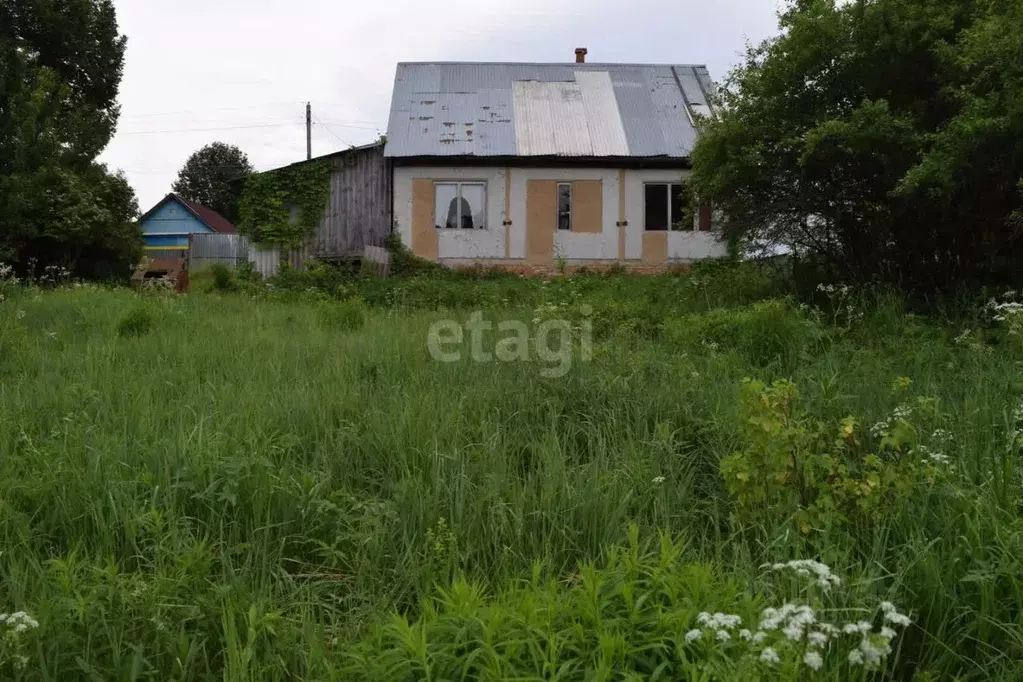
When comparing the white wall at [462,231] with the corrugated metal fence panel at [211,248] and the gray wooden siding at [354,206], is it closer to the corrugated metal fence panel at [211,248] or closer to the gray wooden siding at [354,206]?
the gray wooden siding at [354,206]

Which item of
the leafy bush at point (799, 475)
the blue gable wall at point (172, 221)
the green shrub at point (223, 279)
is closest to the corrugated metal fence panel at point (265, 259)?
the green shrub at point (223, 279)

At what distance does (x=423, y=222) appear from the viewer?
17.5 m

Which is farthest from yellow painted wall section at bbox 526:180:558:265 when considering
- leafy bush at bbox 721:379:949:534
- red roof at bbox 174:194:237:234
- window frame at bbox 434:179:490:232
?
red roof at bbox 174:194:237:234

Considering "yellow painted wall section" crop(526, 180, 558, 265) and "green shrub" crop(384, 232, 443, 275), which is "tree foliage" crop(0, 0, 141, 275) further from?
"yellow painted wall section" crop(526, 180, 558, 265)

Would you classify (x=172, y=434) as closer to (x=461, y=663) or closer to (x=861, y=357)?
(x=461, y=663)

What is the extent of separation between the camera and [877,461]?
287 centimetres

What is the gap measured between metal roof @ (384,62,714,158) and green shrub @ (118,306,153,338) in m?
10.3

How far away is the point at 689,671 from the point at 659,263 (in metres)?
16.3

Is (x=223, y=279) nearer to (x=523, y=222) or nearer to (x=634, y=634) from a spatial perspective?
(x=523, y=222)

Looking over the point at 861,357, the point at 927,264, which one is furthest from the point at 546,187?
the point at 861,357

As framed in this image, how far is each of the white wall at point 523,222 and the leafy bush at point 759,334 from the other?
11.0m

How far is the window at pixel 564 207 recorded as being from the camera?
57.9ft

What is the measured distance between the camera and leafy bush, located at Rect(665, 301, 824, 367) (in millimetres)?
5945

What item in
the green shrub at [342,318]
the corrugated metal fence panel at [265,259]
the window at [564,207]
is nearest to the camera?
the green shrub at [342,318]
